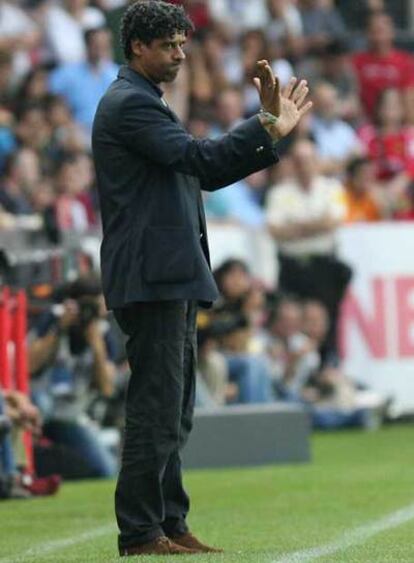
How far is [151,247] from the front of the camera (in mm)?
8086

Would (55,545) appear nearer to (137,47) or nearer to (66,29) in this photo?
(137,47)

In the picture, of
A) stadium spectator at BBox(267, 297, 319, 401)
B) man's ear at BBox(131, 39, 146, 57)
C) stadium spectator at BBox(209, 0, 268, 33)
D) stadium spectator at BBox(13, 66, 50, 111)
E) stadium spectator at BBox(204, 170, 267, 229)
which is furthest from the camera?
stadium spectator at BBox(209, 0, 268, 33)

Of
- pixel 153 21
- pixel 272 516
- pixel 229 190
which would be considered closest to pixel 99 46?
pixel 229 190

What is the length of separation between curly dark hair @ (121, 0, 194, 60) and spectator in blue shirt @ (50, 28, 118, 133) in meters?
10.6

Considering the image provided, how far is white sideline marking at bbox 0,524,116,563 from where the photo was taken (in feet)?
27.5

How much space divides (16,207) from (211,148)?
26.5 feet

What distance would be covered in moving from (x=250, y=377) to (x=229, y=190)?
330 cm

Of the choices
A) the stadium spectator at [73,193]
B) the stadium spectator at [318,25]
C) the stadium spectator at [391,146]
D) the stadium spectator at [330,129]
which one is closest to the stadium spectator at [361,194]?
the stadium spectator at [391,146]

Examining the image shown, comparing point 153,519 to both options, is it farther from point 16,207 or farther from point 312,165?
point 312,165

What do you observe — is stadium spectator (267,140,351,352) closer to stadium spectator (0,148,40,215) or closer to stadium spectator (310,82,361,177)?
stadium spectator (310,82,361,177)

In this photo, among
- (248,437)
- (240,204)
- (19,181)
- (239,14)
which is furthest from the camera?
(239,14)

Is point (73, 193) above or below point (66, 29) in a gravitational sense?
below

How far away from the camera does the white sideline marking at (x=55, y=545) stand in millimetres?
8391

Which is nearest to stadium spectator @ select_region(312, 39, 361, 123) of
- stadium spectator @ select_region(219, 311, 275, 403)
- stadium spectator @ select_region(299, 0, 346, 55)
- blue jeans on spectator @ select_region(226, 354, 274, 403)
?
stadium spectator @ select_region(299, 0, 346, 55)
